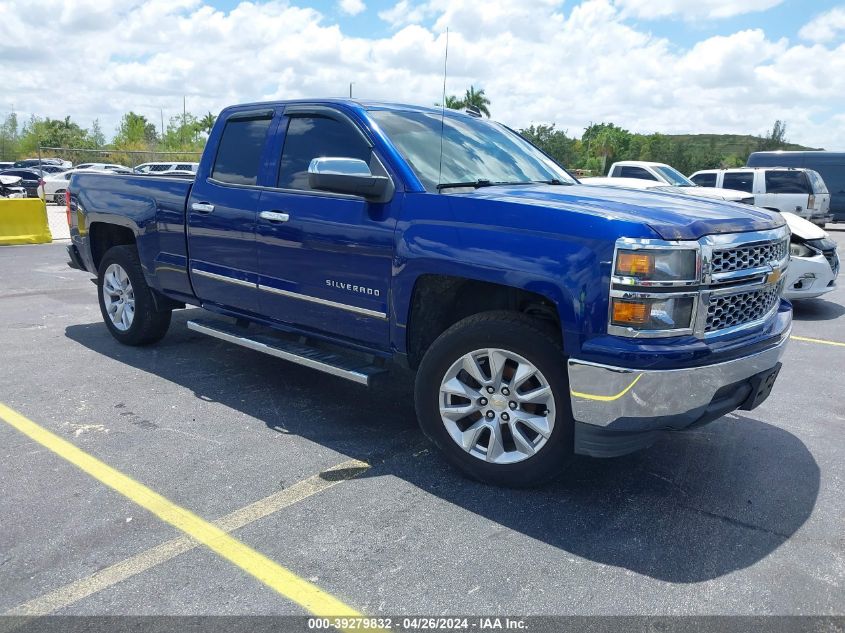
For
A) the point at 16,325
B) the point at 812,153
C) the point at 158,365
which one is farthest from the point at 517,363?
the point at 812,153

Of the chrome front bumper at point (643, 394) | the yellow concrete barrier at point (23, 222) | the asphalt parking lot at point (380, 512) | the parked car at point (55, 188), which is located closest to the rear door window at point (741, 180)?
the asphalt parking lot at point (380, 512)

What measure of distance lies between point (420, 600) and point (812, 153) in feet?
81.0

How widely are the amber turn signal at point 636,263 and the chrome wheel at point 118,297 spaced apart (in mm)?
4423

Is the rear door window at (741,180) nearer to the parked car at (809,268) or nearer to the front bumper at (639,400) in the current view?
the parked car at (809,268)

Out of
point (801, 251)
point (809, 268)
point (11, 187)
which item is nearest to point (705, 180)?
point (801, 251)

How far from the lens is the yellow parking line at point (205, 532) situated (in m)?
2.72

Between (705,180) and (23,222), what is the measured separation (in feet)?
51.3

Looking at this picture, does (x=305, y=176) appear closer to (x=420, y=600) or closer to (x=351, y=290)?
(x=351, y=290)

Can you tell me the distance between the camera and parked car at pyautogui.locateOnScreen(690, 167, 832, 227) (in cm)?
1809

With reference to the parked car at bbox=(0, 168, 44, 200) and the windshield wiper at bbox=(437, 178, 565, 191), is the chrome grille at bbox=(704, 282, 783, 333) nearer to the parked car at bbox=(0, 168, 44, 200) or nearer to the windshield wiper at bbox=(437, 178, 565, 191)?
the windshield wiper at bbox=(437, 178, 565, 191)

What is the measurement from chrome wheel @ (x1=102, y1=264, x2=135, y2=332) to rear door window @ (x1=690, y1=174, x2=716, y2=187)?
15.5 metres

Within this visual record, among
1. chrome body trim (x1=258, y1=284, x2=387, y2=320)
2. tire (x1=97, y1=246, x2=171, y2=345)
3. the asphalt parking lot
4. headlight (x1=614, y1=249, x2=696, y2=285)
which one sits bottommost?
the asphalt parking lot

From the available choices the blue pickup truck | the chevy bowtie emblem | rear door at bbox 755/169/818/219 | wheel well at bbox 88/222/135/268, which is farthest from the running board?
rear door at bbox 755/169/818/219

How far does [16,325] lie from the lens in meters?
7.07
